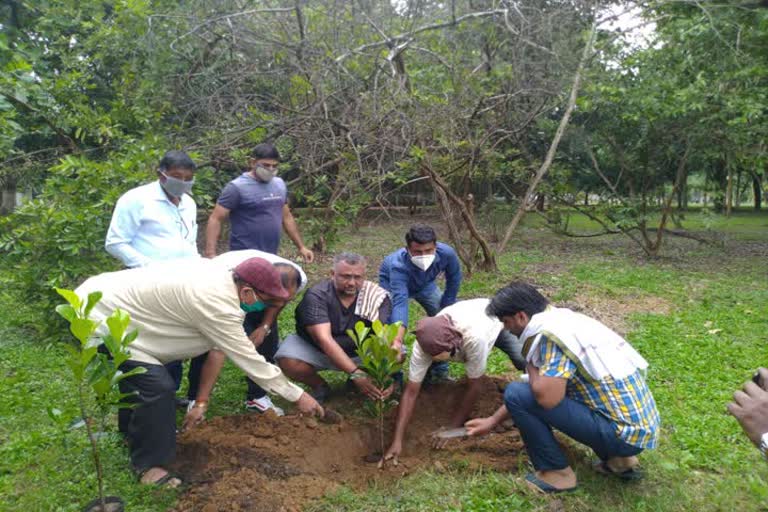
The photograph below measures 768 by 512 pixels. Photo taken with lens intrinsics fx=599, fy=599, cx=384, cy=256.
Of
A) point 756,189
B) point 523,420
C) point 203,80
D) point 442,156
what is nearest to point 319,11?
point 203,80

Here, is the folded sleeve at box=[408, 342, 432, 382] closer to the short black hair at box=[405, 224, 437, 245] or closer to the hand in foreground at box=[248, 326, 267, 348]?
the short black hair at box=[405, 224, 437, 245]

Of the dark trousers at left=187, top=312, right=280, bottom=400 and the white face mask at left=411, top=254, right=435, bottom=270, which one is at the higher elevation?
the white face mask at left=411, top=254, right=435, bottom=270

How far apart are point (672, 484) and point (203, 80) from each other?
6668mm

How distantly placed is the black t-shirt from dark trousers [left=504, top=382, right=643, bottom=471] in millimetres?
1366

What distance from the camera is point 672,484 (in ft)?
10.3

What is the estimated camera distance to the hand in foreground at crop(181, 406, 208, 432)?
3697 mm

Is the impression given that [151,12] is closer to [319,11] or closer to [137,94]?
[137,94]

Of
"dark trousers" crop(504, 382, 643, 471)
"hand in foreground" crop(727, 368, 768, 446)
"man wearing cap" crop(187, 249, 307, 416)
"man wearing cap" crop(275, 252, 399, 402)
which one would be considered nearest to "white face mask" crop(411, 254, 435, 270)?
"man wearing cap" crop(275, 252, 399, 402)

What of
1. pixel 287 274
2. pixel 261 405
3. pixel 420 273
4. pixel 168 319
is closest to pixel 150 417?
pixel 168 319

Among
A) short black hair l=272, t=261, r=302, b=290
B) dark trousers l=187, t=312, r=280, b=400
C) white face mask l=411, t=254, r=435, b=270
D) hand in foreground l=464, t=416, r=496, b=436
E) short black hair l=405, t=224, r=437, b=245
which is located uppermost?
short black hair l=405, t=224, r=437, b=245

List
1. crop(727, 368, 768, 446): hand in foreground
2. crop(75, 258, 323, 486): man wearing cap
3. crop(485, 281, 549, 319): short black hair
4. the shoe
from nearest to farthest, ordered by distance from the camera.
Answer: crop(727, 368, 768, 446): hand in foreground → crop(485, 281, 549, 319): short black hair → crop(75, 258, 323, 486): man wearing cap → the shoe

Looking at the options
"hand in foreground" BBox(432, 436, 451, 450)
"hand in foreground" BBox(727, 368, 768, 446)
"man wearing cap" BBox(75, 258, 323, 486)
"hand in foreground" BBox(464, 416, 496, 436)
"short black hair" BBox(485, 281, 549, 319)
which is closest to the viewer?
"hand in foreground" BBox(727, 368, 768, 446)

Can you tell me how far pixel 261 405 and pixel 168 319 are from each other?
1252 mm

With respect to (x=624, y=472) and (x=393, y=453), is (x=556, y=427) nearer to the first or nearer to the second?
(x=624, y=472)
